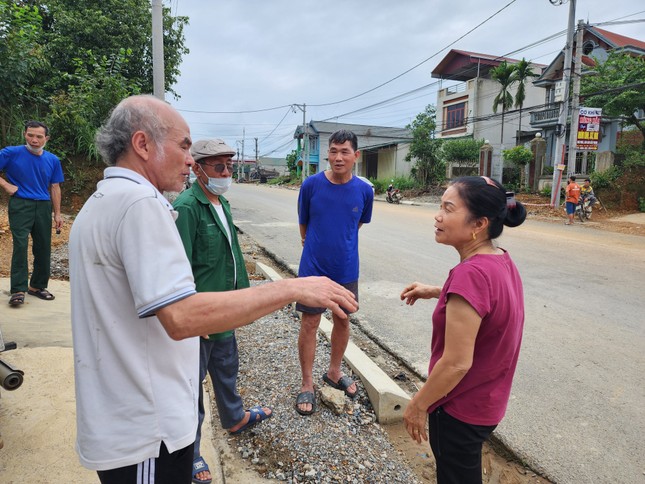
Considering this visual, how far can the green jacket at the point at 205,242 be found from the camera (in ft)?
7.47

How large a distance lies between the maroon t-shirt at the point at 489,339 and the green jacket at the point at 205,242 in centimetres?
121

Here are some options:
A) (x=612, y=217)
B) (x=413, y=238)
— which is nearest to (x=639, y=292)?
(x=413, y=238)

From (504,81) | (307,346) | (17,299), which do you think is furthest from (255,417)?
(504,81)

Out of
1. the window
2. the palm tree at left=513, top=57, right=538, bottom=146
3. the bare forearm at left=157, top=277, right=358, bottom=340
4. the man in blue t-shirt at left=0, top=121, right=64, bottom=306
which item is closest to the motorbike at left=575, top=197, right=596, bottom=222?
the man in blue t-shirt at left=0, top=121, right=64, bottom=306

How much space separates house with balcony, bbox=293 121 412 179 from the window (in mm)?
4214

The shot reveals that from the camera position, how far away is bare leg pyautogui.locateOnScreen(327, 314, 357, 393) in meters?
3.12

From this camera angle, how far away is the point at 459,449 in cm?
167

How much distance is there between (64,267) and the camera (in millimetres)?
6277

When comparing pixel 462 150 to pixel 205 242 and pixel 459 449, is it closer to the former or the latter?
pixel 205 242

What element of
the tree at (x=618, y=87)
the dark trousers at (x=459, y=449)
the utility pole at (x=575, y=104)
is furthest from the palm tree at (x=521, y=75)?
the dark trousers at (x=459, y=449)

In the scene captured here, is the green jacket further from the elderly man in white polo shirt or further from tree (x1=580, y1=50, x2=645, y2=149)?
tree (x1=580, y1=50, x2=645, y2=149)

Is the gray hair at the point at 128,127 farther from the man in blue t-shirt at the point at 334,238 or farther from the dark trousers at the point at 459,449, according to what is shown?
the man in blue t-shirt at the point at 334,238

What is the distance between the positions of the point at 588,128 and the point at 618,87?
7.42 feet

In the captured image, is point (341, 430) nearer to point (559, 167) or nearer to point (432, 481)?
point (432, 481)
